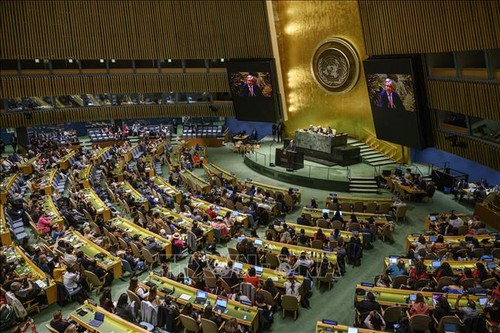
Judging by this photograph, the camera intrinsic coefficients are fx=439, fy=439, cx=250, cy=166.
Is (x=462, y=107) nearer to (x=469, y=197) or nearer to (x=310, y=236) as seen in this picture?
(x=469, y=197)

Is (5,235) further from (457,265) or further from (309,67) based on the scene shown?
(309,67)

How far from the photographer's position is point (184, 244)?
13.4 m

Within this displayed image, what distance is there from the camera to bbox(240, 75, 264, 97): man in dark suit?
1004 inches

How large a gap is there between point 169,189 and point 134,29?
1164 centimetres

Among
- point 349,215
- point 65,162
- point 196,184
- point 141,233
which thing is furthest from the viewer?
point 65,162

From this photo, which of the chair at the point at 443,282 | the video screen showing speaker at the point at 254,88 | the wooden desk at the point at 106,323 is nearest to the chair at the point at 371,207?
the chair at the point at 443,282

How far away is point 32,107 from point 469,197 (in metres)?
23.6

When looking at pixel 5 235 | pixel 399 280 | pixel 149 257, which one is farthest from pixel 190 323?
pixel 5 235

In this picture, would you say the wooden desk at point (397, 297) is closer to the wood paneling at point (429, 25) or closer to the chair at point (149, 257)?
the chair at point (149, 257)

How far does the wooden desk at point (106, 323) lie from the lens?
8.55m

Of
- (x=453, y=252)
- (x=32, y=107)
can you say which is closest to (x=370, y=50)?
(x=453, y=252)

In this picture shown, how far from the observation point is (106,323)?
28.8 ft

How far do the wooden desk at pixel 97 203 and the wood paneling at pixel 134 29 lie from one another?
33.3 feet

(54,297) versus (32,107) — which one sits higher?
(32,107)
